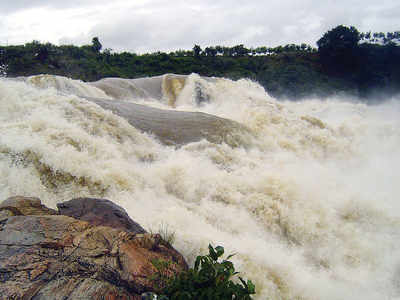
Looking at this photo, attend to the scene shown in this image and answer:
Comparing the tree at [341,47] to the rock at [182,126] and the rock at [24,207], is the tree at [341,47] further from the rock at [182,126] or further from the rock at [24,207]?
the rock at [24,207]

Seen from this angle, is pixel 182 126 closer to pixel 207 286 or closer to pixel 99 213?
pixel 99 213

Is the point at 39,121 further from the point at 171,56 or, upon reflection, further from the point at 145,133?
the point at 171,56

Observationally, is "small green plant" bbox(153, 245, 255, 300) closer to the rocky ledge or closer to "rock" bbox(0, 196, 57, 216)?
the rocky ledge

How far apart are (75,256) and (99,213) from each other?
80 centimetres

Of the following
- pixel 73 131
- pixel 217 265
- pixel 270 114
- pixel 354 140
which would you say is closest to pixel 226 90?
pixel 270 114

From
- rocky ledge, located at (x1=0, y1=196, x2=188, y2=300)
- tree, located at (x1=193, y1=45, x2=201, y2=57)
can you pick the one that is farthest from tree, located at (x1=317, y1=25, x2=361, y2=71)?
rocky ledge, located at (x1=0, y1=196, x2=188, y2=300)

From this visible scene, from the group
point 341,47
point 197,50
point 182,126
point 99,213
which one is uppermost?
point 341,47

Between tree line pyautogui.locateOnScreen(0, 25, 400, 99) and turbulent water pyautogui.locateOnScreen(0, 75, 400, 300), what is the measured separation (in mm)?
24037

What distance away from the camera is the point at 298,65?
115 feet

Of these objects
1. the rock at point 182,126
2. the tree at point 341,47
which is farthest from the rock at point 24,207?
the tree at point 341,47

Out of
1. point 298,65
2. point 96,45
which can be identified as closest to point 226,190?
point 298,65

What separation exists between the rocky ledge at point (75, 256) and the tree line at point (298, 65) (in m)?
28.0

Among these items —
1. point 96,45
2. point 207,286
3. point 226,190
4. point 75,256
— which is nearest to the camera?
point 207,286

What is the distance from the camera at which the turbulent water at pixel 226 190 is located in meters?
3.98
